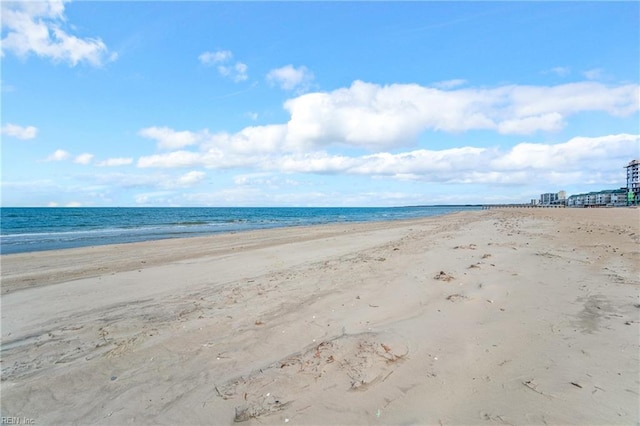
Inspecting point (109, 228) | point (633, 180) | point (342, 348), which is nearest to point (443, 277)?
point (342, 348)

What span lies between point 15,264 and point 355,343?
55.0 ft

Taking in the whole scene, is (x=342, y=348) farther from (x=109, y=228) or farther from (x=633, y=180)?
(x=633, y=180)

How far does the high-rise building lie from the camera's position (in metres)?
84.2

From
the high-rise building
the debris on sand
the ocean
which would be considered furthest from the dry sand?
the high-rise building

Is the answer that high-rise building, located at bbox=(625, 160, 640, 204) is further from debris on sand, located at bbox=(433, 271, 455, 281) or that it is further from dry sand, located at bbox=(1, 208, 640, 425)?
debris on sand, located at bbox=(433, 271, 455, 281)

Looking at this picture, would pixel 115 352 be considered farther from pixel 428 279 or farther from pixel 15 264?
pixel 15 264

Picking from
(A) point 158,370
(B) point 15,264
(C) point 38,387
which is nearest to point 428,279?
(A) point 158,370

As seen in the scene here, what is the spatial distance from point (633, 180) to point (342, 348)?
125m

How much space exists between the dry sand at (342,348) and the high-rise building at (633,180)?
103102 mm

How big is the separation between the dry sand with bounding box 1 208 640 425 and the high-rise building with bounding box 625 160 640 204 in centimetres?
10310

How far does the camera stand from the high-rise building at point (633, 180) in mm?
84188

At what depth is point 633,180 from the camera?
93.0m

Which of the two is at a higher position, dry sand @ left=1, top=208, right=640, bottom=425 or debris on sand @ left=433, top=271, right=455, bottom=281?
debris on sand @ left=433, top=271, right=455, bottom=281

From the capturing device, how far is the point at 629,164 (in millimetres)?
94000
